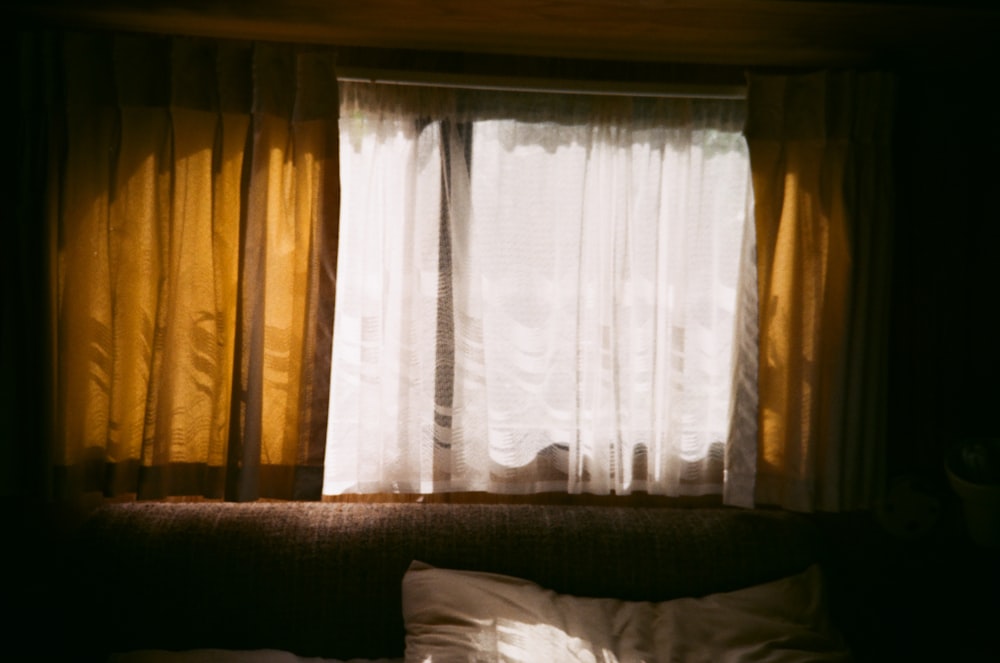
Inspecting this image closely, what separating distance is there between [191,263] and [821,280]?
1.71 metres

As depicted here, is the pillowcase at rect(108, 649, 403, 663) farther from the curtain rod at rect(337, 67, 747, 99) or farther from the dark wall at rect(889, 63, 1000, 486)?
the dark wall at rect(889, 63, 1000, 486)

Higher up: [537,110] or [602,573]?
[537,110]

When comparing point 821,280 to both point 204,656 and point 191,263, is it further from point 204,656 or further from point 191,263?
point 204,656

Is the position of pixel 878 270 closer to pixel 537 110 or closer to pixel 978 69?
pixel 978 69

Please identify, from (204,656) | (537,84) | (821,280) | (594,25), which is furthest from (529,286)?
(204,656)

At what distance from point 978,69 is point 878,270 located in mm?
720

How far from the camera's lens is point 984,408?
7.66 feet

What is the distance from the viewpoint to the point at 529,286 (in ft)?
7.10

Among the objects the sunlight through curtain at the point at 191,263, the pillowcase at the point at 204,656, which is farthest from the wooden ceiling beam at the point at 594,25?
the pillowcase at the point at 204,656

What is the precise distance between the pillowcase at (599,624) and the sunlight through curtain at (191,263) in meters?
0.48

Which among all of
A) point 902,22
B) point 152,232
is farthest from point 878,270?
point 152,232

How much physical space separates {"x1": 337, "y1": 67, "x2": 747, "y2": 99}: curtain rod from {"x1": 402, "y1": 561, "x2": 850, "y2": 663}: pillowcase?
128 cm

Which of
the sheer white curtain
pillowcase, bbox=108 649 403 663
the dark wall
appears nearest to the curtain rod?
the sheer white curtain

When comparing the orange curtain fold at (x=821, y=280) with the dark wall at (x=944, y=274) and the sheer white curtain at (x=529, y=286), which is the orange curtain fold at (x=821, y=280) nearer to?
the sheer white curtain at (x=529, y=286)
